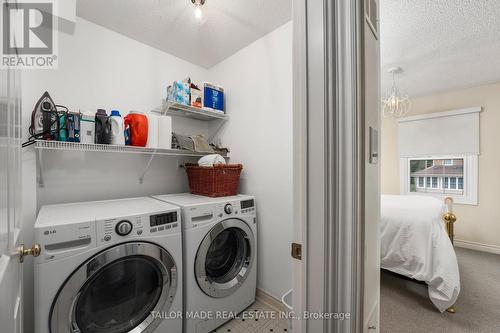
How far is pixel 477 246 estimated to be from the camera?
3070mm

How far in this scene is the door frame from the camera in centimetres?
63

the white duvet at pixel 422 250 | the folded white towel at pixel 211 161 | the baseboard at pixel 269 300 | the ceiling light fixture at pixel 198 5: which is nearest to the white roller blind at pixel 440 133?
the white duvet at pixel 422 250

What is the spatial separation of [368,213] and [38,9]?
7.19 ft

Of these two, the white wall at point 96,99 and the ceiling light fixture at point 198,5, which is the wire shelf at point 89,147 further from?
the ceiling light fixture at point 198,5

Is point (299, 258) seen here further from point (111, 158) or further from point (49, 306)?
point (111, 158)

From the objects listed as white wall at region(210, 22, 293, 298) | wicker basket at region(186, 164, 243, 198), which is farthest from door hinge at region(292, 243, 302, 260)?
wicker basket at region(186, 164, 243, 198)

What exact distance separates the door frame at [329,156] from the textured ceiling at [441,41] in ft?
4.64

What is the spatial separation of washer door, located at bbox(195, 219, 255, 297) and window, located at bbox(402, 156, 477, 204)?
340cm

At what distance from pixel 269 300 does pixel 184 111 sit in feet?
5.93

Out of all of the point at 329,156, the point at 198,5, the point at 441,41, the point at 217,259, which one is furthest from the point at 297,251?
the point at 441,41

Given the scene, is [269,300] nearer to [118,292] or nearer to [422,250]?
[118,292]

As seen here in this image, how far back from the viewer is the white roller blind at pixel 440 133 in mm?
3076

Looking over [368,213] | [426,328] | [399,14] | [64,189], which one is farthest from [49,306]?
[399,14]

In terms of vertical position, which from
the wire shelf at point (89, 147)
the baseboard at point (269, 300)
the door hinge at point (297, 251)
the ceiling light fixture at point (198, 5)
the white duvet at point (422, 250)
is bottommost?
the baseboard at point (269, 300)
